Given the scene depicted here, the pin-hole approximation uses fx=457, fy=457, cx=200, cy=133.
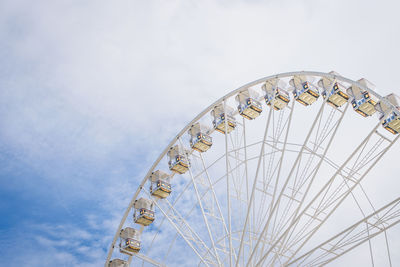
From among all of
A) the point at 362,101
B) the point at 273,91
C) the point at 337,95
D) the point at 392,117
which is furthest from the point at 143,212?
the point at 392,117

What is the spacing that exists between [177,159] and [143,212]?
14.6 feet

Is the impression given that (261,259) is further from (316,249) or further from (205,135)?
(205,135)

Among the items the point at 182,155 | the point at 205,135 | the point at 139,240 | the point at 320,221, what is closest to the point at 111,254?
the point at 139,240

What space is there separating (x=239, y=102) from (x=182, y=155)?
587 cm

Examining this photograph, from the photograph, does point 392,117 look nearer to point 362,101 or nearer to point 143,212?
point 362,101

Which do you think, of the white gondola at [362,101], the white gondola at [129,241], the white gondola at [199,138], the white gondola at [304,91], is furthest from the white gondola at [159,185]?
the white gondola at [362,101]

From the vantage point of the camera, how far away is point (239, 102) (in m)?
28.0

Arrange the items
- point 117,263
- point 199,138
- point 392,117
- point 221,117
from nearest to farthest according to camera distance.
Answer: point 392,117, point 221,117, point 199,138, point 117,263

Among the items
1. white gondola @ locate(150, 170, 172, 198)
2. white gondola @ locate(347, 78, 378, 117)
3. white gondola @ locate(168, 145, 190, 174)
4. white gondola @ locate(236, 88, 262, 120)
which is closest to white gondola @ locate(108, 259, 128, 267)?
white gondola @ locate(150, 170, 172, 198)

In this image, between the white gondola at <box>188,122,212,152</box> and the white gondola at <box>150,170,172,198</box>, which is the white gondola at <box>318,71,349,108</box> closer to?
the white gondola at <box>188,122,212,152</box>

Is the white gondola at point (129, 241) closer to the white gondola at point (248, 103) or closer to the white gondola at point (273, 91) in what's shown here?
the white gondola at point (248, 103)

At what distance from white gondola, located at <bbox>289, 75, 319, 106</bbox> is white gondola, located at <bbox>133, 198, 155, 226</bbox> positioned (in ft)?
42.8

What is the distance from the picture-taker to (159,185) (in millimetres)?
31172

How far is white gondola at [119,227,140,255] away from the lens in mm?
30931
